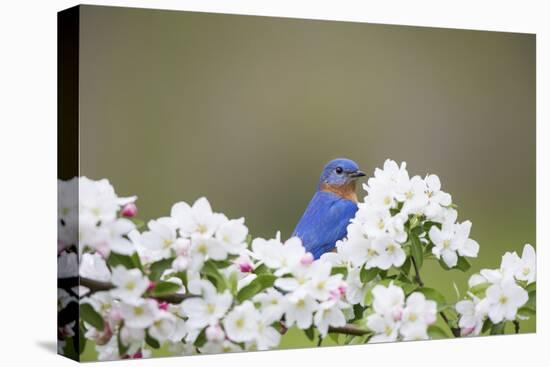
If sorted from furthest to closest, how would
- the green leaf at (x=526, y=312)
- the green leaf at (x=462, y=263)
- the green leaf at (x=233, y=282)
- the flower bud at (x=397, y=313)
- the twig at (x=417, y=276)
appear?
the green leaf at (x=526, y=312) → the green leaf at (x=462, y=263) → the twig at (x=417, y=276) → the flower bud at (x=397, y=313) → the green leaf at (x=233, y=282)

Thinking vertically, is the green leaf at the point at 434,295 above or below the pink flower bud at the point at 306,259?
below

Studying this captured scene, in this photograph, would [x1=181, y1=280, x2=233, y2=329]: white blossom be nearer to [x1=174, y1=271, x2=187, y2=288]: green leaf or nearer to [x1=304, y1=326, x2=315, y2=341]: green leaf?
[x1=174, y1=271, x2=187, y2=288]: green leaf

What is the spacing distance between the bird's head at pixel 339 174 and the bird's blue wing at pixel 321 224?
0.05 m

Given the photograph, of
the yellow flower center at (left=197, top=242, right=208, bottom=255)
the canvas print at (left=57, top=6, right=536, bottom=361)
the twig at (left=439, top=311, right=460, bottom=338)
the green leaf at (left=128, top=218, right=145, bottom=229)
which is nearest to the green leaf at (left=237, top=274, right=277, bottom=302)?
the canvas print at (left=57, top=6, right=536, bottom=361)

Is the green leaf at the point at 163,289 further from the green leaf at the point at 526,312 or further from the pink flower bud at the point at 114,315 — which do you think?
the green leaf at the point at 526,312

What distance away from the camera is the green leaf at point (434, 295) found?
4.57 meters

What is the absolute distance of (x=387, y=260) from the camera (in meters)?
4.45

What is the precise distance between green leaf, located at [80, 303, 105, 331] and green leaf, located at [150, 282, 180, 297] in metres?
0.23

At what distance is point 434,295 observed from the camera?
4598mm

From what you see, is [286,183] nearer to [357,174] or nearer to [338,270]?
[357,174]

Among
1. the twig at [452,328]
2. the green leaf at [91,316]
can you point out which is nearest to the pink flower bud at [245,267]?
the green leaf at [91,316]

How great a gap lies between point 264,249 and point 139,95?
31.5 inches

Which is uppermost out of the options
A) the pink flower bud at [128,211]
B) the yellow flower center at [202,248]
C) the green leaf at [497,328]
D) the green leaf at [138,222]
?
the pink flower bud at [128,211]

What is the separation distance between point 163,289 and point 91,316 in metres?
0.29
